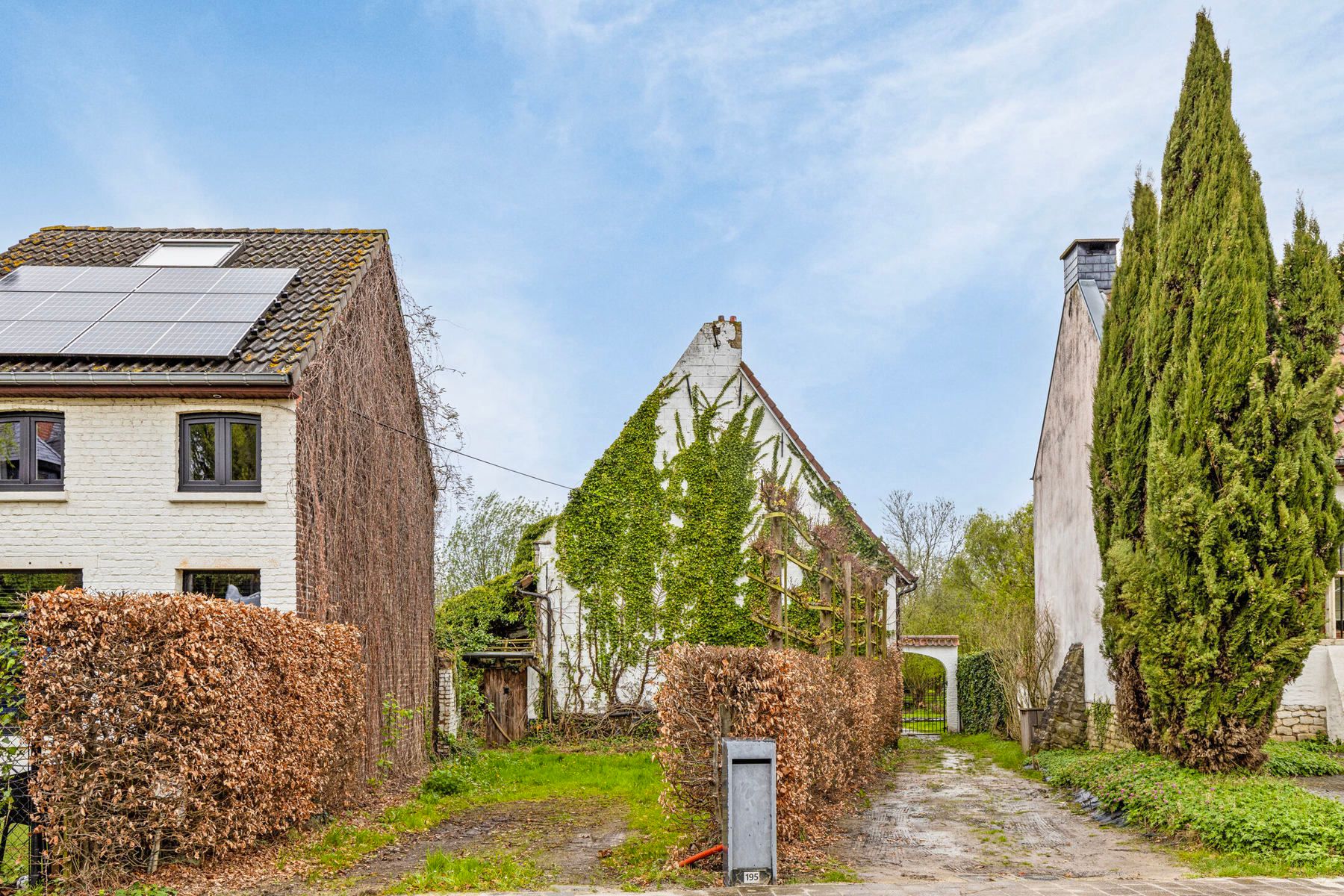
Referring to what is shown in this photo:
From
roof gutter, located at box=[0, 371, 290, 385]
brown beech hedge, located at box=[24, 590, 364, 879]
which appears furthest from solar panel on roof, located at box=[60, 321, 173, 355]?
brown beech hedge, located at box=[24, 590, 364, 879]

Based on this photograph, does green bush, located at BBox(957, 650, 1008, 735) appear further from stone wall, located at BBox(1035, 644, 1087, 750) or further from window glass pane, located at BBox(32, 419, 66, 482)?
window glass pane, located at BBox(32, 419, 66, 482)

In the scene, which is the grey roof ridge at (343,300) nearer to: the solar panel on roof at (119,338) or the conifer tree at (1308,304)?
the solar panel on roof at (119,338)

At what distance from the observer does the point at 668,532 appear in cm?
2277

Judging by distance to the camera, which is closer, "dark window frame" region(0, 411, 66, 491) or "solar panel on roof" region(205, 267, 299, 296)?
"dark window frame" region(0, 411, 66, 491)

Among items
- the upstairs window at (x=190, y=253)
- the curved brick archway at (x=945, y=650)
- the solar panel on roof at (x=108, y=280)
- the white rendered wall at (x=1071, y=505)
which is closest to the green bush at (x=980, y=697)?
the curved brick archway at (x=945, y=650)

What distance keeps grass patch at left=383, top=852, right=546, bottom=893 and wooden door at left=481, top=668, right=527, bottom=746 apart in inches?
504

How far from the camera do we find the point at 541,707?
22.4 m

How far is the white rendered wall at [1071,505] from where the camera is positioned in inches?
757

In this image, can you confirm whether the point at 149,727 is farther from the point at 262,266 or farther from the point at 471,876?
the point at 262,266

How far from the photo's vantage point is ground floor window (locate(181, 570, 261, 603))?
12.6 meters

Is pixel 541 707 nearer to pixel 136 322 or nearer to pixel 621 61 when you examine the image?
pixel 136 322

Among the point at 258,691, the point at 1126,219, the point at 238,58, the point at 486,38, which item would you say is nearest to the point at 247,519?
the point at 258,691

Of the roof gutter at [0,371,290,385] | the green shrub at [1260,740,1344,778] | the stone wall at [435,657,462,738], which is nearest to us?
the roof gutter at [0,371,290,385]

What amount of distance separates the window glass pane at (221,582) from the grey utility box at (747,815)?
6.82 meters
